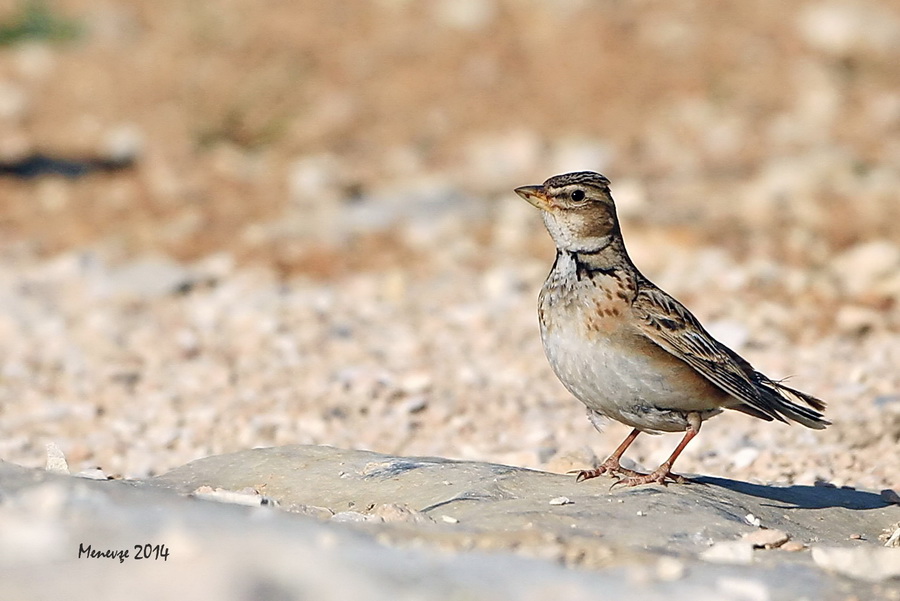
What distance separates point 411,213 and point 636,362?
6.15 metres

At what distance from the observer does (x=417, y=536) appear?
13.0ft

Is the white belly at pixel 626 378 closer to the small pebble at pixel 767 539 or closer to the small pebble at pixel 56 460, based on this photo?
the small pebble at pixel 767 539

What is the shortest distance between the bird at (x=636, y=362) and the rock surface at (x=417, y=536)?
0.28 metres

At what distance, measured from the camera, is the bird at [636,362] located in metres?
5.09

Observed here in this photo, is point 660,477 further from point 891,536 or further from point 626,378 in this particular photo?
point 891,536

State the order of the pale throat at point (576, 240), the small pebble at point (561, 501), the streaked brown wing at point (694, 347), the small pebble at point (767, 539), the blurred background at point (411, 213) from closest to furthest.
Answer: the small pebble at point (767, 539) < the small pebble at point (561, 501) < the streaked brown wing at point (694, 347) < the pale throat at point (576, 240) < the blurred background at point (411, 213)

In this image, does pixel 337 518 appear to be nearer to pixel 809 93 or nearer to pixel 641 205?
pixel 641 205

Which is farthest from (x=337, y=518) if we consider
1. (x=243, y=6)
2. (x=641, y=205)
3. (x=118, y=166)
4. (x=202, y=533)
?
(x=243, y=6)

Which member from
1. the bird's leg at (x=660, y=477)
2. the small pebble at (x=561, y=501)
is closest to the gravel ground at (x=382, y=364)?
the bird's leg at (x=660, y=477)

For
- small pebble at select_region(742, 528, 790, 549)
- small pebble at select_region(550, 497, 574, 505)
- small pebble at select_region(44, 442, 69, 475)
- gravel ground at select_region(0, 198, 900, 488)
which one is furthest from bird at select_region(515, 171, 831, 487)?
small pebble at select_region(44, 442, 69, 475)

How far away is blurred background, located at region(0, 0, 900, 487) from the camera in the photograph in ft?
24.0

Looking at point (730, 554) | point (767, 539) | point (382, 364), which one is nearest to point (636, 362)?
point (767, 539)

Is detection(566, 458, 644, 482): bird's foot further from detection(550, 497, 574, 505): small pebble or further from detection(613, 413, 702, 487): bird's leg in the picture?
detection(550, 497, 574, 505): small pebble

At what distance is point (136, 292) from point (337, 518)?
5.36 metres
